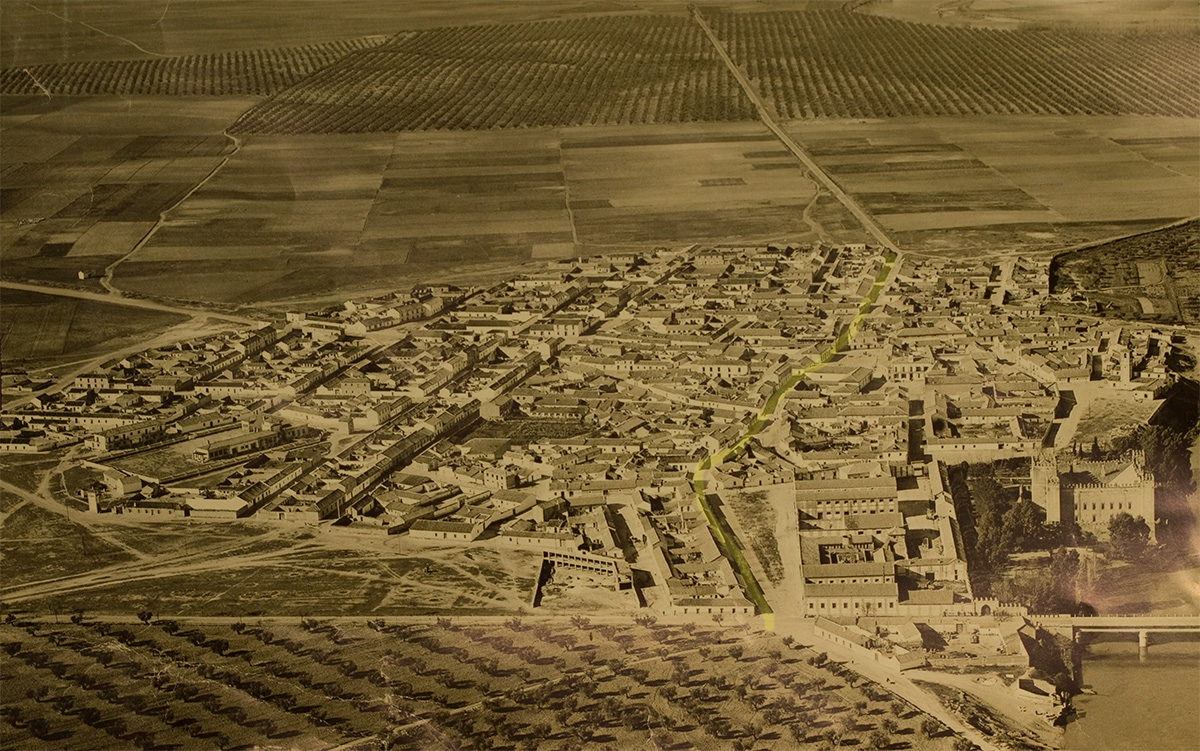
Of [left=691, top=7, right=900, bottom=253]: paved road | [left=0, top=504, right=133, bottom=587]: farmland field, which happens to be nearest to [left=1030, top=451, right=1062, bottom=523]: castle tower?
[left=0, top=504, right=133, bottom=587]: farmland field

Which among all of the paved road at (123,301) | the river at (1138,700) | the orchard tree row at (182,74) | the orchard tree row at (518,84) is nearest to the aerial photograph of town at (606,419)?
the river at (1138,700)

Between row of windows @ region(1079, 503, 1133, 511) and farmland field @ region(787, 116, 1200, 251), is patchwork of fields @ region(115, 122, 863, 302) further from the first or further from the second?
row of windows @ region(1079, 503, 1133, 511)

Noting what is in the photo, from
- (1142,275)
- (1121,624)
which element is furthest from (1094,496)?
(1142,275)

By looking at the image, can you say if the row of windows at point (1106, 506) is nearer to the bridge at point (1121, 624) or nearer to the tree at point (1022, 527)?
the tree at point (1022, 527)

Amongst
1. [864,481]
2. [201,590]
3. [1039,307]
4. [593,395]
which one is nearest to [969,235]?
[1039,307]

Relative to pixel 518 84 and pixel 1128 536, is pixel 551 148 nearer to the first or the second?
pixel 518 84

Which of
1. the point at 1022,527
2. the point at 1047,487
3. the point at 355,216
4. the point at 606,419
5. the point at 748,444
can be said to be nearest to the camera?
the point at 1022,527
